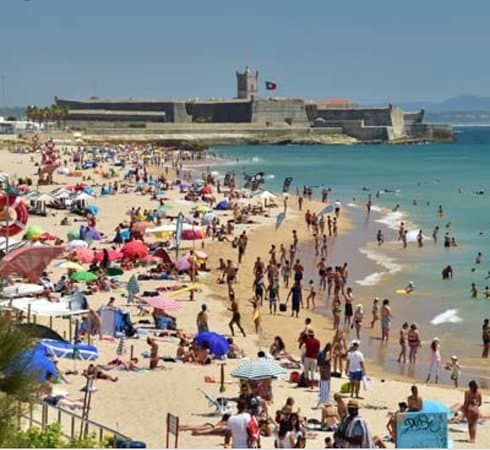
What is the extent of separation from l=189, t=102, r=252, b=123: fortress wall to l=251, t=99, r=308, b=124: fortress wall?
4.26 ft

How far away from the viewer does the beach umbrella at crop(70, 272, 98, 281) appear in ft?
67.9

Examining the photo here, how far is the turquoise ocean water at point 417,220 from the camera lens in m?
21.3

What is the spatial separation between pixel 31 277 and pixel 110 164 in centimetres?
4994

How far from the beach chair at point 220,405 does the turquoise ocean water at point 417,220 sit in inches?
183

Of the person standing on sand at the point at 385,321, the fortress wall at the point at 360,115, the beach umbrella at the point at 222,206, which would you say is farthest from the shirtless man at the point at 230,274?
the fortress wall at the point at 360,115

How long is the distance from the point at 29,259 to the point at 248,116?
112498 mm

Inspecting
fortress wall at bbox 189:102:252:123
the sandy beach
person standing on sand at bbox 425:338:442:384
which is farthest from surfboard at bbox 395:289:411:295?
fortress wall at bbox 189:102:252:123

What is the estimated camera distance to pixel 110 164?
221 feet

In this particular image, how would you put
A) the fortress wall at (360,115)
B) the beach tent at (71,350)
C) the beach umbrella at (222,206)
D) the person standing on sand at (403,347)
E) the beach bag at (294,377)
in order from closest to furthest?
1. the beach tent at (71,350)
2. the beach bag at (294,377)
3. the person standing on sand at (403,347)
4. the beach umbrella at (222,206)
5. the fortress wall at (360,115)

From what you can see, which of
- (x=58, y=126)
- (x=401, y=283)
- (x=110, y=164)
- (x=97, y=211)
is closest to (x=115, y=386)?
(x=401, y=283)

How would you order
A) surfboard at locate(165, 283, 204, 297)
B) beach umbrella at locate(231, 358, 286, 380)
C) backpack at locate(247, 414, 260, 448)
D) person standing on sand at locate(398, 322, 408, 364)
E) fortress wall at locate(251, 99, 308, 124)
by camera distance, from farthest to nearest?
fortress wall at locate(251, 99, 308, 124) → surfboard at locate(165, 283, 204, 297) → person standing on sand at locate(398, 322, 408, 364) → beach umbrella at locate(231, 358, 286, 380) → backpack at locate(247, 414, 260, 448)

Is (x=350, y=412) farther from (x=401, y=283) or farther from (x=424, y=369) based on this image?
(x=401, y=283)

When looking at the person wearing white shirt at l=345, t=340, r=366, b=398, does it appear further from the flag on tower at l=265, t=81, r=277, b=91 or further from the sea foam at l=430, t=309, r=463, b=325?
the flag on tower at l=265, t=81, r=277, b=91

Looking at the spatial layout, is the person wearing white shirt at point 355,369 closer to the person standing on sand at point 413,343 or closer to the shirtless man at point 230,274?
the person standing on sand at point 413,343
